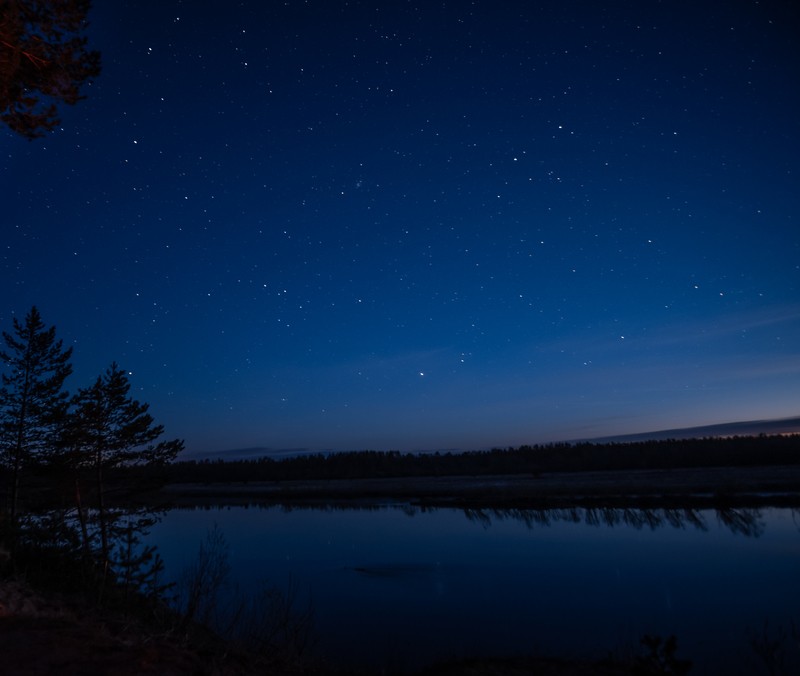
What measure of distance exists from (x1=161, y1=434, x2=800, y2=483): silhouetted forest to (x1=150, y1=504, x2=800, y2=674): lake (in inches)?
1291

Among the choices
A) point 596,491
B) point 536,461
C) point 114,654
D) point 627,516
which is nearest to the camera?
point 114,654

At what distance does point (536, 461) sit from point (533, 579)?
5697cm

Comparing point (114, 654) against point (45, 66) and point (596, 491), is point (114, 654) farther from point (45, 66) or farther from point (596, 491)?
point (596, 491)

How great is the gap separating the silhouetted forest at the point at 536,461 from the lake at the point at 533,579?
32795mm

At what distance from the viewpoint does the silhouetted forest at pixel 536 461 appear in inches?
2304

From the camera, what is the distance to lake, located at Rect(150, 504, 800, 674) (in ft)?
45.6

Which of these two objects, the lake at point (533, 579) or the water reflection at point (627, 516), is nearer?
the lake at point (533, 579)

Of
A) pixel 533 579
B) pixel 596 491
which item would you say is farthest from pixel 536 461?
pixel 533 579

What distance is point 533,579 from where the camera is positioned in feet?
67.4

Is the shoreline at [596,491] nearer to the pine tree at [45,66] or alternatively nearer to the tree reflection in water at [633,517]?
the tree reflection in water at [633,517]

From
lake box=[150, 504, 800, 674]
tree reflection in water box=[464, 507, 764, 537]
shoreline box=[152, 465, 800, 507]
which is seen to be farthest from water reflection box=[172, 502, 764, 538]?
shoreline box=[152, 465, 800, 507]

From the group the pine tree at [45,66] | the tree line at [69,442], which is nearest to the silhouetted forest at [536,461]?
the tree line at [69,442]

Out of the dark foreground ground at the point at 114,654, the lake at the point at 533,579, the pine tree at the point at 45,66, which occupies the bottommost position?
the lake at the point at 533,579

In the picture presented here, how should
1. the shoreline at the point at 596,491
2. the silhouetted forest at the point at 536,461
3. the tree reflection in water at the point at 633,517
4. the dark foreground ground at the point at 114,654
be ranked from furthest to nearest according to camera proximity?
the silhouetted forest at the point at 536,461 < the shoreline at the point at 596,491 < the tree reflection in water at the point at 633,517 < the dark foreground ground at the point at 114,654
